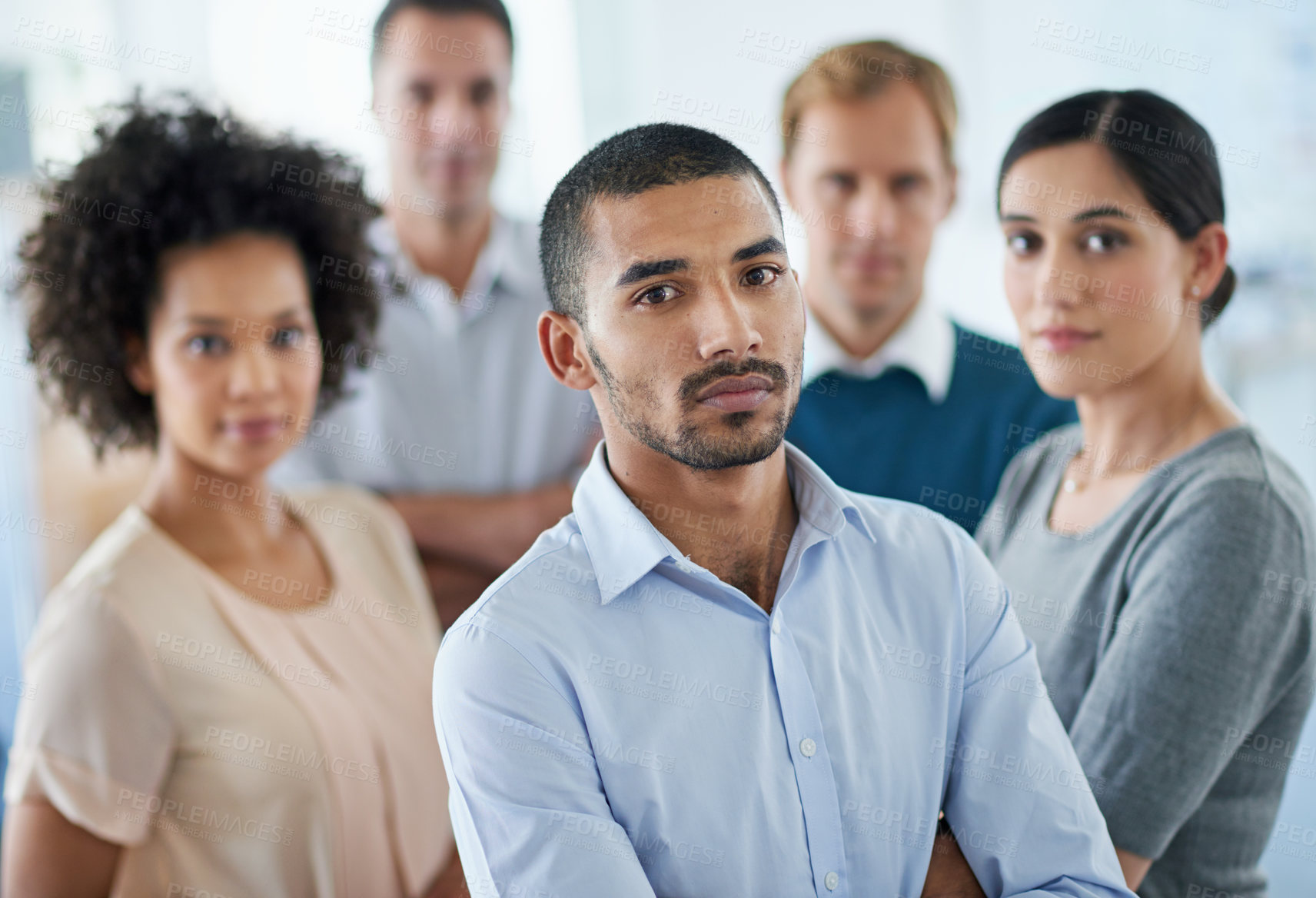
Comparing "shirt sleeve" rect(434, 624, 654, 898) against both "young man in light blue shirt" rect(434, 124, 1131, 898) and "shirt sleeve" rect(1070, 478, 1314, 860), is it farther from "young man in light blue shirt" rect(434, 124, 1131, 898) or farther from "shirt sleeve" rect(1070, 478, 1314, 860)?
"shirt sleeve" rect(1070, 478, 1314, 860)

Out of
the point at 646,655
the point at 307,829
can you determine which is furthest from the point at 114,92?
the point at 646,655

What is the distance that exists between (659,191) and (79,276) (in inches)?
50.1

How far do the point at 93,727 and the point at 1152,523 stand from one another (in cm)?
174

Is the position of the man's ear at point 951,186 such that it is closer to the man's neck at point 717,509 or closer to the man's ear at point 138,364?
the man's neck at point 717,509

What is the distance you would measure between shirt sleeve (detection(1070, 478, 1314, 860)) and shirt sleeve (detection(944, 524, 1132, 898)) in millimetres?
151

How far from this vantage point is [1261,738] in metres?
1.55

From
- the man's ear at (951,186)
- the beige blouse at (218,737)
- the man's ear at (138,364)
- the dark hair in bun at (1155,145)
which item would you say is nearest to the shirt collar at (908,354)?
the man's ear at (951,186)

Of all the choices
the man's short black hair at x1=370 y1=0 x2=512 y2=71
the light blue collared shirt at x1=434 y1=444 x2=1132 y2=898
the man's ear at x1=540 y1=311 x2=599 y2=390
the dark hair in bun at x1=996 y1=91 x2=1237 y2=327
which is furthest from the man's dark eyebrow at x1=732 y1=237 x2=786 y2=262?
the man's short black hair at x1=370 y1=0 x2=512 y2=71

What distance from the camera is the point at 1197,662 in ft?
4.78

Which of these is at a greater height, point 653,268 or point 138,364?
point 653,268

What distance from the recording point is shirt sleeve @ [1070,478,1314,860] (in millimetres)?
1457

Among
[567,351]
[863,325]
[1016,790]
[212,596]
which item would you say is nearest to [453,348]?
[212,596]

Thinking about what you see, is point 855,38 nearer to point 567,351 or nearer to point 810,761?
→ point 567,351

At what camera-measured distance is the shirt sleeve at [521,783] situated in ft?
3.78
